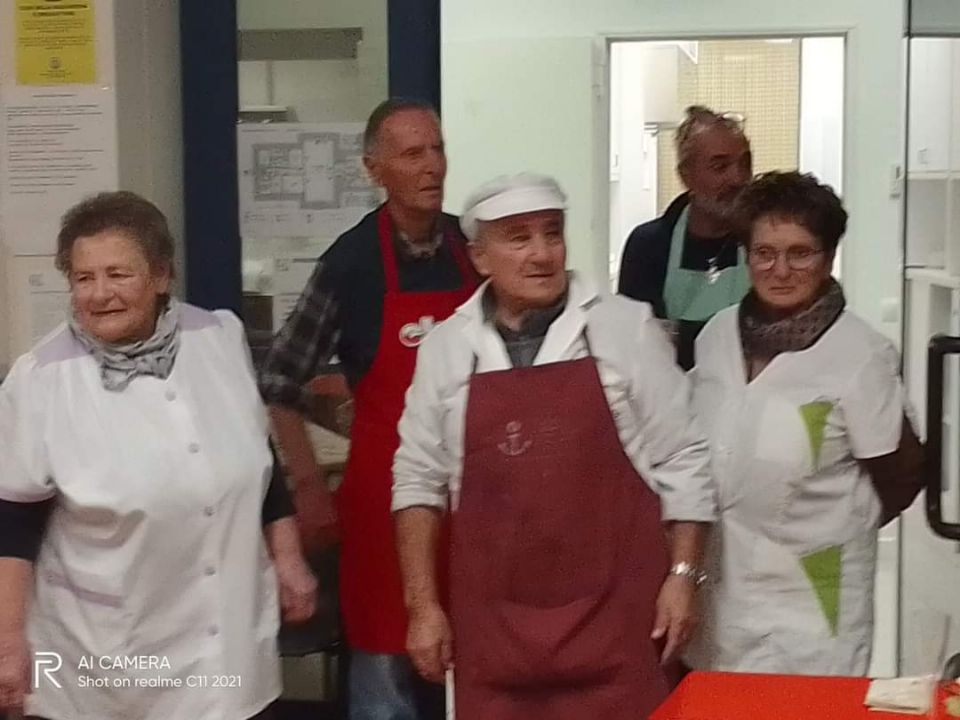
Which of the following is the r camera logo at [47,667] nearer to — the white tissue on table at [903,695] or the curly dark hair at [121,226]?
the curly dark hair at [121,226]

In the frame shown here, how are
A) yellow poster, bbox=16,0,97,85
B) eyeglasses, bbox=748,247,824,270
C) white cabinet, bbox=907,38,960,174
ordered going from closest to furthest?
1. eyeglasses, bbox=748,247,824,270
2. yellow poster, bbox=16,0,97,85
3. white cabinet, bbox=907,38,960,174

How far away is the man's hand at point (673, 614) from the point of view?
1.78m

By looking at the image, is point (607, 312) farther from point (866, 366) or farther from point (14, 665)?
point (14, 665)

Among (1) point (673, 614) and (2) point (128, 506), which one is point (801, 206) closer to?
(1) point (673, 614)

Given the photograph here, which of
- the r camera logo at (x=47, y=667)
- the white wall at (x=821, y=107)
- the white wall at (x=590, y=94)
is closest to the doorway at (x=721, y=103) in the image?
the white wall at (x=821, y=107)

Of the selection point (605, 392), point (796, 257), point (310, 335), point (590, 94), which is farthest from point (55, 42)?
point (590, 94)

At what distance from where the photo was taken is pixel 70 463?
1669 millimetres

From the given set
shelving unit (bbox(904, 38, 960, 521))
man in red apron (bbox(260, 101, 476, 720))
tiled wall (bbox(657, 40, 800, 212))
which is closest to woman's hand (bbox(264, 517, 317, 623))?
man in red apron (bbox(260, 101, 476, 720))

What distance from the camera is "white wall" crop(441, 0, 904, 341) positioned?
434 cm

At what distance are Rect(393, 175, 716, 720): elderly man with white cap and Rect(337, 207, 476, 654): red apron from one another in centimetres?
25

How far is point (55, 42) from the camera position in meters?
2.38

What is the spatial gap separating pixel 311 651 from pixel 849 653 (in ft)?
3.47

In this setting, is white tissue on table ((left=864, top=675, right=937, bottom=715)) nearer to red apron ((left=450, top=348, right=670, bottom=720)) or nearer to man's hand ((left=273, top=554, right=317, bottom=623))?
red apron ((left=450, top=348, right=670, bottom=720))

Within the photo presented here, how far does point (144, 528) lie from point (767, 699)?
30.6 inches
